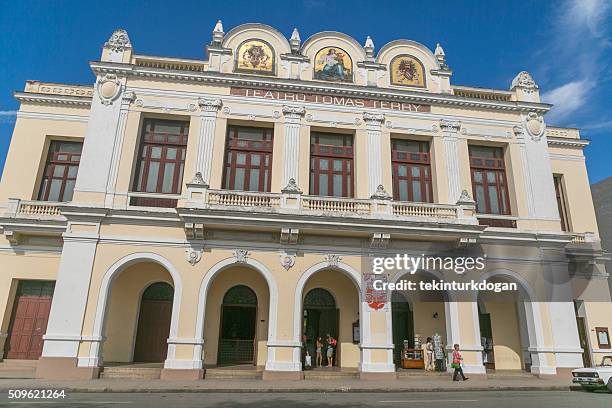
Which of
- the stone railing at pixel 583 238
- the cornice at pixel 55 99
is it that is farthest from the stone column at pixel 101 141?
the stone railing at pixel 583 238

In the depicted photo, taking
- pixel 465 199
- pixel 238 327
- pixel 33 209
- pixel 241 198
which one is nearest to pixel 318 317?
pixel 238 327

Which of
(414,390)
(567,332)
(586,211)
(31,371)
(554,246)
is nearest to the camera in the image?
(414,390)

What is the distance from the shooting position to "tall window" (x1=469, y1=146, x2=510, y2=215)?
19.3 meters

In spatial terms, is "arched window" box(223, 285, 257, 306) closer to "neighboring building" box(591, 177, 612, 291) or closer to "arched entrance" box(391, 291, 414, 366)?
"arched entrance" box(391, 291, 414, 366)

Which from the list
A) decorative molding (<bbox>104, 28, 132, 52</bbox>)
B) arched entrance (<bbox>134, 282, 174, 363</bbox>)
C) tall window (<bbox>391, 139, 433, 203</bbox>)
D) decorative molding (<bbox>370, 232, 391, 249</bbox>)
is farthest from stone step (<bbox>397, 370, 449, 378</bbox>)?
decorative molding (<bbox>104, 28, 132, 52</bbox>)

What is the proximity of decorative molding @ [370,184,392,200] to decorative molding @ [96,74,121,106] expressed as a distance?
11.8m

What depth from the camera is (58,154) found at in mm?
20094

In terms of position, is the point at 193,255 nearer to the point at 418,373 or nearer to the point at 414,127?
the point at 418,373

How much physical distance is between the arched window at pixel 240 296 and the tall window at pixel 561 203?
53.9ft

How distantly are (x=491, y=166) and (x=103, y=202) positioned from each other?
680 inches

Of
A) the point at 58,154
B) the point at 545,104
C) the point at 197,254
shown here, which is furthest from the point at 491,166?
the point at 58,154

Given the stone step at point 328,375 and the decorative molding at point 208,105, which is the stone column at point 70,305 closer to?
the decorative molding at point 208,105

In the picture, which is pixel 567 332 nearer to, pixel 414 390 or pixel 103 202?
pixel 414 390

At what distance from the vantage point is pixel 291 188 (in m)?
16.8
